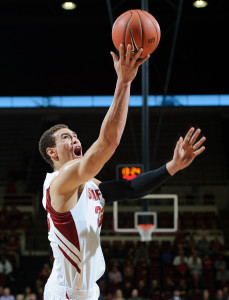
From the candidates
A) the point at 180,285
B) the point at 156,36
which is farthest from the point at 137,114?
the point at 156,36

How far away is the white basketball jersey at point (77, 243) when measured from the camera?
11.2ft

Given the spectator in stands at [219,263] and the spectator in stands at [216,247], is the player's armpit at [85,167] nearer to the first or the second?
the spectator in stands at [219,263]

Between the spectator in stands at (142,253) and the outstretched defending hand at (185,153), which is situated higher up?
the outstretched defending hand at (185,153)

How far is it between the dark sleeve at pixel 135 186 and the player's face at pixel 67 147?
340 mm

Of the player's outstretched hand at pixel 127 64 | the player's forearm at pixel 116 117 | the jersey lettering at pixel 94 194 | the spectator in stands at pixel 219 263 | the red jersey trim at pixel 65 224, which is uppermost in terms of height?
the player's outstretched hand at pixel 127 64

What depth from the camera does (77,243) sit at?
11.3 feet

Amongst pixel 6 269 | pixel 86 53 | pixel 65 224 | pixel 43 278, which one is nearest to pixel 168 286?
pixel 43 278

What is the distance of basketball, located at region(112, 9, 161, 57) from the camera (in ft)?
11.5

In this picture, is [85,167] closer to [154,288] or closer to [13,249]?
[154,288]

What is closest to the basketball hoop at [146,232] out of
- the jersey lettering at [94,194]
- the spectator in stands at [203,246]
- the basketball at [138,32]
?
the jersey lettering at [94,194]

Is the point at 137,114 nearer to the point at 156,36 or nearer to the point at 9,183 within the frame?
the point at 9,183

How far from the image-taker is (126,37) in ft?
11.6

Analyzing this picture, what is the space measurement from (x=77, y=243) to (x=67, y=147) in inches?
25.6

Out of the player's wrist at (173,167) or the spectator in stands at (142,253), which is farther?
the spectator in stands at (142,253)
